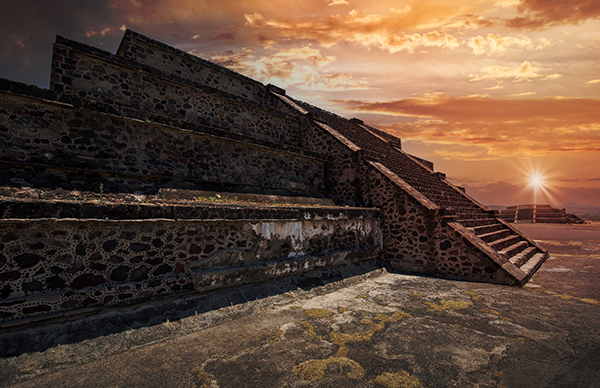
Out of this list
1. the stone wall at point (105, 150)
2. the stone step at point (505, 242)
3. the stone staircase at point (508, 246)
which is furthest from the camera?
the stone step at point (505, 242)

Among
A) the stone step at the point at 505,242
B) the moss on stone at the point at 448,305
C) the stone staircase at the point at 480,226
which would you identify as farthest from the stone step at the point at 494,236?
the moss on stone at the point at 448,305

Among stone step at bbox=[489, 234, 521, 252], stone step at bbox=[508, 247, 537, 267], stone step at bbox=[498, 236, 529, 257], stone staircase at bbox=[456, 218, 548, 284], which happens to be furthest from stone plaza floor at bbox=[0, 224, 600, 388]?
stone step at bbox=[489, 234, 521, 252]

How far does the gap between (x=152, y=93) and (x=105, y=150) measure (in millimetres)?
2949

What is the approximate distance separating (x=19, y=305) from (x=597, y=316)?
312 inches

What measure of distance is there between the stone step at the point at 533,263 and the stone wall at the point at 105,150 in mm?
7138

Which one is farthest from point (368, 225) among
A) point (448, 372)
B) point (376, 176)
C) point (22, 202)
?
point (22, 202)

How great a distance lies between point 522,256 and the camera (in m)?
7.91

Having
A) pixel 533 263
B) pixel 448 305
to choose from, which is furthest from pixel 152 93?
pixel 533 263

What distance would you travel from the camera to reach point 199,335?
3.66 metres

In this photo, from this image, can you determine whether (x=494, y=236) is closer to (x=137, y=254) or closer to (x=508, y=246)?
(x=508, y=246)

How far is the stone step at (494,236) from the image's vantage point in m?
7.96

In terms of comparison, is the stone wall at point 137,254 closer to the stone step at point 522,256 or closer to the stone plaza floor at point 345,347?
the stone plaza floor at point 345,347

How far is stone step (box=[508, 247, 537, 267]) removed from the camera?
7.25m

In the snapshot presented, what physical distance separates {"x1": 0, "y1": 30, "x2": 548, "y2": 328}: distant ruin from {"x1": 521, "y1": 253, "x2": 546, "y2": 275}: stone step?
0.08 meters
